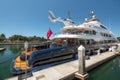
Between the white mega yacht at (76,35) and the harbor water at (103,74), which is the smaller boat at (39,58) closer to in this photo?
the white mega yacht at (76,35)

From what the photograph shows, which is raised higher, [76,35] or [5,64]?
[76,35]

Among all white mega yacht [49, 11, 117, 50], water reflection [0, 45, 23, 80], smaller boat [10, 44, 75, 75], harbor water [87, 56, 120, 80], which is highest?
white mega yacht [49, 11, 117, 50]

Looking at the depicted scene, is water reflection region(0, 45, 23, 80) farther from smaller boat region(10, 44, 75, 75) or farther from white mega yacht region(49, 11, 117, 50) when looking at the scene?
white mega yacht region(49, 11, 117, 50)

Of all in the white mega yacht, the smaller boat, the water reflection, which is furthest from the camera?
the white mega yacht

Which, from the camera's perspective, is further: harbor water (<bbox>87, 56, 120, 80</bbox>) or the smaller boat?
harbor water (<bbox>87, 56, 120, 80</bbox>)

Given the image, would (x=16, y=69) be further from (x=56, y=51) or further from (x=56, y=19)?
(x=56, y=19)

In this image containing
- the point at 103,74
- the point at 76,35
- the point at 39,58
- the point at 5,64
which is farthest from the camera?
the point at 76,35

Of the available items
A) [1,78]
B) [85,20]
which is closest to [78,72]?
[1,78]

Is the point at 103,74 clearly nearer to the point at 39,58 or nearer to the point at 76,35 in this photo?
the point at 76,35

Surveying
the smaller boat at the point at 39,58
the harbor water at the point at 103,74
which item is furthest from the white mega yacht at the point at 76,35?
the harbor water at the point at 103,74

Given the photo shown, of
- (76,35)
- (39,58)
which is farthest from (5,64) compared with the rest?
(76,35)

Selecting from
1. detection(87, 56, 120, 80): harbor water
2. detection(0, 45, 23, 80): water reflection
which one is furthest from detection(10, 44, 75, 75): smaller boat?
detection(87, 56, 120, 80): harbor water

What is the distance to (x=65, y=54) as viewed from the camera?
40.1 ft

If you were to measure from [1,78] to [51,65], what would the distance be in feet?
15.2
